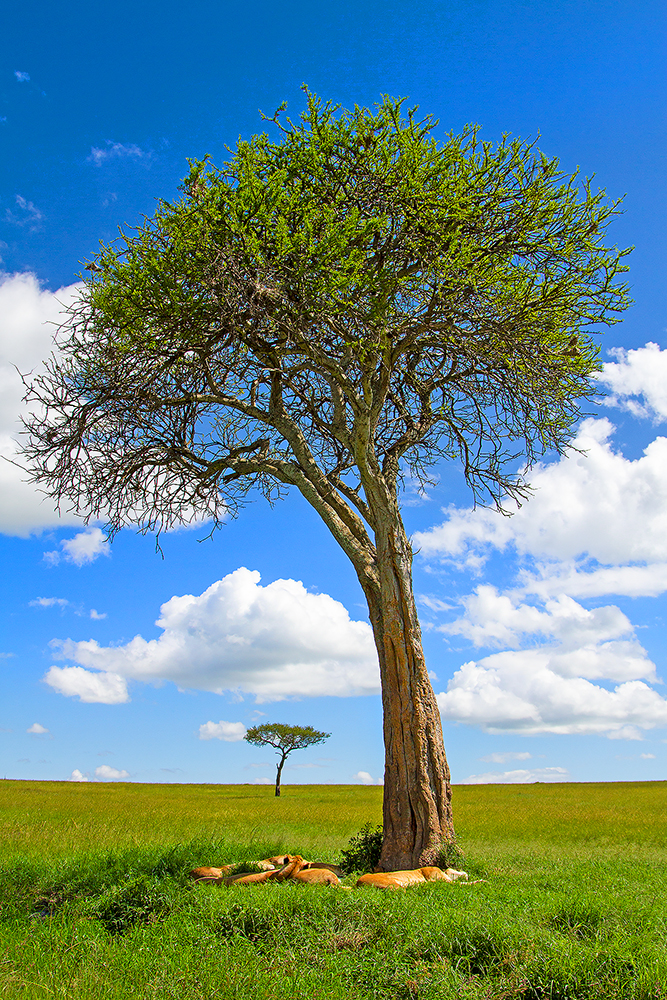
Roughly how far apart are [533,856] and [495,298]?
11.0 meters

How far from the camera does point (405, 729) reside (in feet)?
36.8

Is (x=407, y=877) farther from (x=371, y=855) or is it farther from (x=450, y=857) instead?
(x=371, y=855)

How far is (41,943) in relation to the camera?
22.3 ft

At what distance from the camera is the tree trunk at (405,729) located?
1080cm

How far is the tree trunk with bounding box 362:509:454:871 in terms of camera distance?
10.8 m

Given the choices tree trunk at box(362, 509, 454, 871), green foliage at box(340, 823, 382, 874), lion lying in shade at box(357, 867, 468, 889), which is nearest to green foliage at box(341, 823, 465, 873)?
green foliage at box(340, 823, 382, 874)

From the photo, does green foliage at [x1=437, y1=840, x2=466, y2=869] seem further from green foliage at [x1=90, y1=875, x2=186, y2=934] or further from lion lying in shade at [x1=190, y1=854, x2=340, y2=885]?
green foliage at [x1=90, y1=875, x2=186, y2=934]

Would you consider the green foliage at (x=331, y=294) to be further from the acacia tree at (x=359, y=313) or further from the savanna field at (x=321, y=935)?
the savanna field at (x=321, y=935)

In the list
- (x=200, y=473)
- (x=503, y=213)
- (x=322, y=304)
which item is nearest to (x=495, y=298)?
(x=503, y=213)

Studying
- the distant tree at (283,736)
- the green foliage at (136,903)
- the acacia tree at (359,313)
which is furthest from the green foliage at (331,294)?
the distant tree at (283,736)

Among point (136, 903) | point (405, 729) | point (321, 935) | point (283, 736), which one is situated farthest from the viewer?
point (283, 736)

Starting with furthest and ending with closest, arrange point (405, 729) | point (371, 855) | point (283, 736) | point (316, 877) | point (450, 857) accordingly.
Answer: point (283, 736) → point (371, 855) → point (405, 729) → point (450, 857) → point (316, 877)

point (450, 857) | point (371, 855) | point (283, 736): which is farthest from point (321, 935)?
point (283, 736)

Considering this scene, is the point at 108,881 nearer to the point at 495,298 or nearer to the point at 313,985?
the point at 313,985
